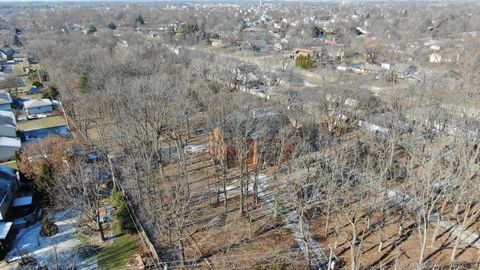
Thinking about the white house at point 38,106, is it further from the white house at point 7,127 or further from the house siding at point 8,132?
the house siding at point 8,132

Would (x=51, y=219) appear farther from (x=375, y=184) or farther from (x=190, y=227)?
(x=375, y=184)

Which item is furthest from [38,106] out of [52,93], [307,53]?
[307,53]

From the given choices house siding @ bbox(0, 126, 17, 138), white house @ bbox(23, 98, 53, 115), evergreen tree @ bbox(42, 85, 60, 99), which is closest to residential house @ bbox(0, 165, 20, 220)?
house siding @ bbox(0, 126, 17, 138)

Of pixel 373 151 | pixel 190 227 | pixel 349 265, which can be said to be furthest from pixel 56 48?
pixel 349 265

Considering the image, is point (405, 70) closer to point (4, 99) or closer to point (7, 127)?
point (7, 127)

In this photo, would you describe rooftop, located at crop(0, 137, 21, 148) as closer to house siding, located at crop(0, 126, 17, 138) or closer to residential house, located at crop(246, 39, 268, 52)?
house siding, located at crop(0, 126, 17, 138)

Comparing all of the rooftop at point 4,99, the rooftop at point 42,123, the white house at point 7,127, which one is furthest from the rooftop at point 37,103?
the white house at point 7,127
